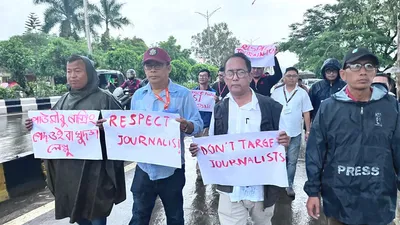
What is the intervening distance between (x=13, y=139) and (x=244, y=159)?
8498 millimetres

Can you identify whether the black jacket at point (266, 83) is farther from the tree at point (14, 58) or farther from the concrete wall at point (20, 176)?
the tree at point (14, 58)

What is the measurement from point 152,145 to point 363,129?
152 centimetres

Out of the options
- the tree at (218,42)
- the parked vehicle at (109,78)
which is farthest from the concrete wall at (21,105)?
the tree at (218,42)

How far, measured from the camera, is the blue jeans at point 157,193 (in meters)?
2.66

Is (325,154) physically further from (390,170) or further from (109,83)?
(109,83)

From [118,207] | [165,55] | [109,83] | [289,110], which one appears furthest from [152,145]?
[109,83]

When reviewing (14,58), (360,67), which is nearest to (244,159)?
(360,67)

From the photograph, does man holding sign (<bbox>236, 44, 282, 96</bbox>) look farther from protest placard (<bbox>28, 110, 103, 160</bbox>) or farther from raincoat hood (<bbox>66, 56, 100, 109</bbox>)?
protest placard (<bbox>28, 110, 103, 160</bbox>)

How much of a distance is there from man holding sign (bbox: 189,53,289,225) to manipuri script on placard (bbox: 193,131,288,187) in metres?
0.04

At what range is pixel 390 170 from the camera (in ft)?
6.51

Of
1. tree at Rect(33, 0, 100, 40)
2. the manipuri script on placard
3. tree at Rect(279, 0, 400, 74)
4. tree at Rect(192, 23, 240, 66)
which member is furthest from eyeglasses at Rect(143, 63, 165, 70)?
Answer: tree at Rect(192, 23, 240, 66)

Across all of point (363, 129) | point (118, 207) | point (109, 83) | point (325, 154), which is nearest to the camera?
A: point (363, 129)

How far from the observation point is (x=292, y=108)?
4270 mm

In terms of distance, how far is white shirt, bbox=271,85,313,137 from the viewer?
4.25 meters
